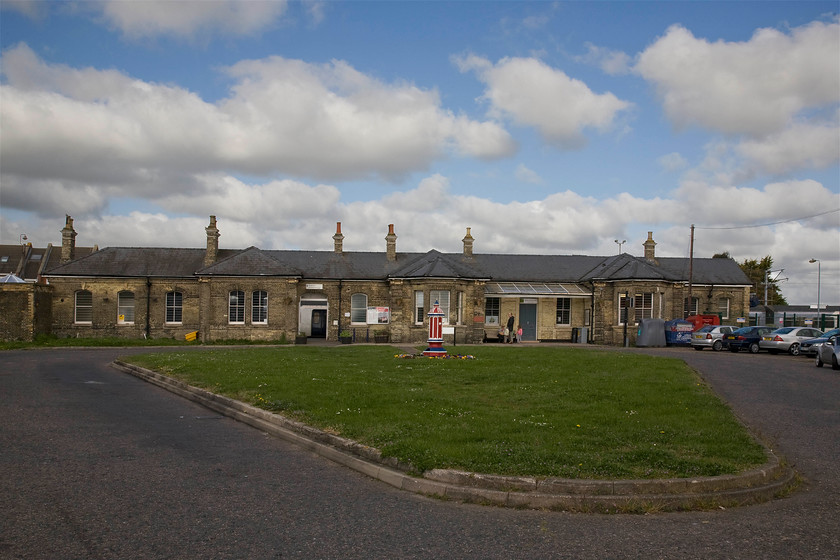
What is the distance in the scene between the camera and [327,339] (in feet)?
134

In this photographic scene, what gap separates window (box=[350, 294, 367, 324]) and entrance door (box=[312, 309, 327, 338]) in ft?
9.95

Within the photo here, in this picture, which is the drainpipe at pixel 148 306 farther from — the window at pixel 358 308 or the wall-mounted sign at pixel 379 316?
the wall-mounted sign at pixel 379 316

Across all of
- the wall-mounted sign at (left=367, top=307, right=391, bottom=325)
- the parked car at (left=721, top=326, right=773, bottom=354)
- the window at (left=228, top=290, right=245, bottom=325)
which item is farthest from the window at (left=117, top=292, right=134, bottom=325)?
the parked car at (left=721, top=326, right=773, bottom=354)

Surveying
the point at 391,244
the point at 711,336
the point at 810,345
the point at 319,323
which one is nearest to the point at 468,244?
the point at 391,244

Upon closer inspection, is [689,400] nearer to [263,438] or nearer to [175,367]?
[263,438]

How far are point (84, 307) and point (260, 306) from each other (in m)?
10.9

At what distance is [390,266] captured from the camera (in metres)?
42.5

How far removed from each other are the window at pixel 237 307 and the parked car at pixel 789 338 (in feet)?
92.2

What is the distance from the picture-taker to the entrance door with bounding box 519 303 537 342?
42.6 m

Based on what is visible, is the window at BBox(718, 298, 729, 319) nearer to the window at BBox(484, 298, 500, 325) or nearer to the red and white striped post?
the window at BBox(484, 298, 500, 325)

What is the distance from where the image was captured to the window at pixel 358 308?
41.1m

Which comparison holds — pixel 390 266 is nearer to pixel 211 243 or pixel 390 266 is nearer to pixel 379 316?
pixel 379 316

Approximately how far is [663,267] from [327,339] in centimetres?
2299

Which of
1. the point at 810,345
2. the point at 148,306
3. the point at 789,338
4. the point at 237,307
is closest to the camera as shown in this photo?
the point at 810,345
